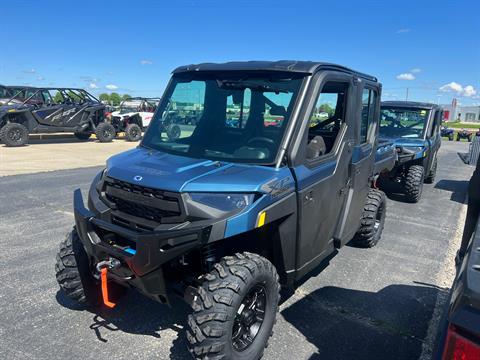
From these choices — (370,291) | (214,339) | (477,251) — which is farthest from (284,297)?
(477,251)

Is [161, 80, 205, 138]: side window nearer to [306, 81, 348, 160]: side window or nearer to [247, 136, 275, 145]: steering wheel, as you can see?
[247, 136, 275, 145]: steering wheel

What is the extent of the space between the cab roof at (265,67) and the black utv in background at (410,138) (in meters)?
5.15

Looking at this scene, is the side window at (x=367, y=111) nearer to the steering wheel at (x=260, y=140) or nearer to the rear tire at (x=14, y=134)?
the steering wheel at (x=260, y=140)

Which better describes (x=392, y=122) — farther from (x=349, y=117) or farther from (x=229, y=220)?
(x=229, y=220)

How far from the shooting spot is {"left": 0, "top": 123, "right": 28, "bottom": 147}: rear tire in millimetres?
14708

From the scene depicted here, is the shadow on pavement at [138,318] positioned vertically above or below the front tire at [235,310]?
below

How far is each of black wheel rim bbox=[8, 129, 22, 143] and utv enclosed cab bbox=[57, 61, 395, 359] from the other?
13.6m

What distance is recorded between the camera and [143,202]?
2721mm

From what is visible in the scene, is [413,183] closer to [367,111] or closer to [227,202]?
[367,111]

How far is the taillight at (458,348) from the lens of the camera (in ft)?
4.31

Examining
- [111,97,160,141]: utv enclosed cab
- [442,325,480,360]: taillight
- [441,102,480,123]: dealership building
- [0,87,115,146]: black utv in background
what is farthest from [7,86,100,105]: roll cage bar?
[441,102,480,123]: dealership building

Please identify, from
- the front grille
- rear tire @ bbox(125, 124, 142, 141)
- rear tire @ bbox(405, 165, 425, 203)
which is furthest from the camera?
rear tire @ bbox(125, 124, 142, 141)

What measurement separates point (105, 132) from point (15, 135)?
4181 mm

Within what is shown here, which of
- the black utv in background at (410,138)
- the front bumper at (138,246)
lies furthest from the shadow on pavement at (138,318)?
the black utv in background at (410,138)
